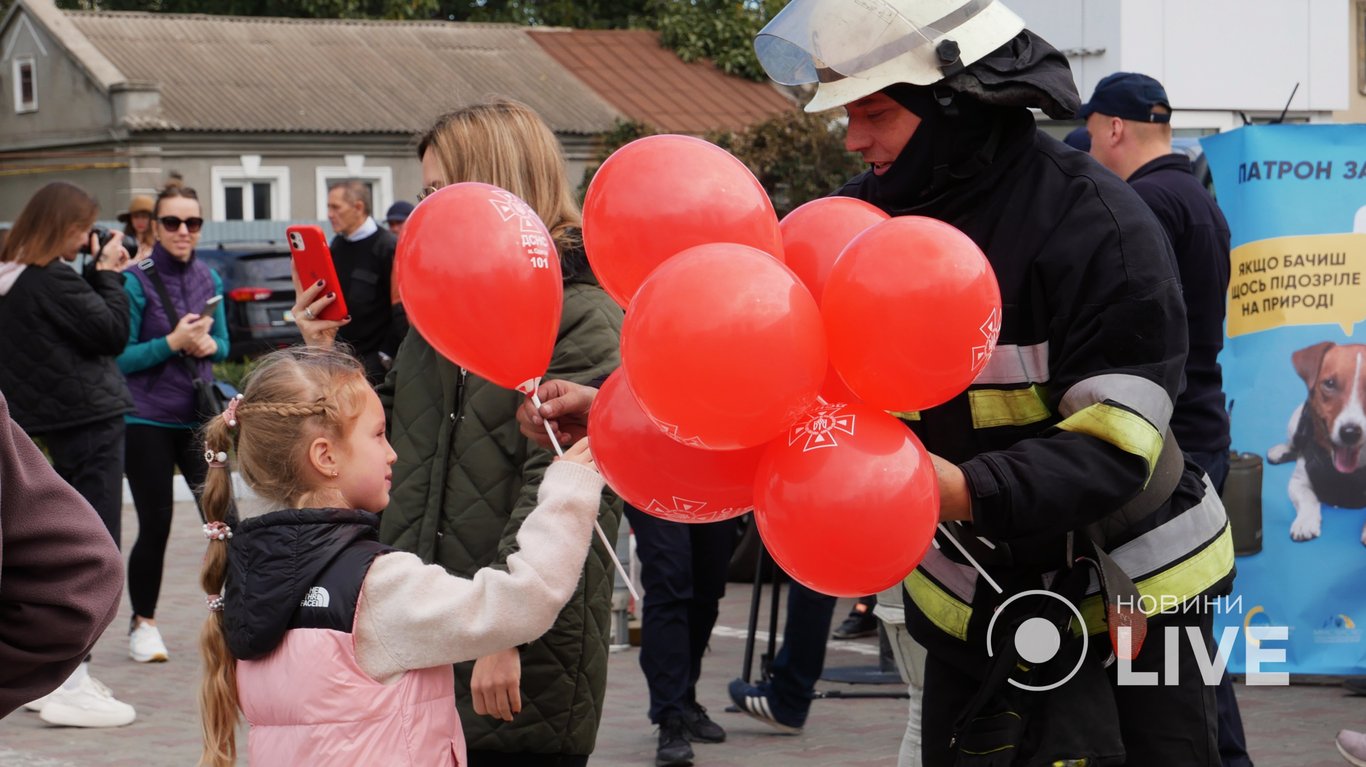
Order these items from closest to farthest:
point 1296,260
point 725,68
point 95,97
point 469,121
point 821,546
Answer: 1. point 821,546
2. point 469,121
3. point 1296,260
4. point 95,97
5. point 725,68

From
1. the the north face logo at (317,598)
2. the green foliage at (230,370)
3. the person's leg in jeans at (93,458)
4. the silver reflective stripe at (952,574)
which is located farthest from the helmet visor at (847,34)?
the green foliage at (230,370)

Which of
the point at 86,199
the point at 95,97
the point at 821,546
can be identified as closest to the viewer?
the point at 821,546

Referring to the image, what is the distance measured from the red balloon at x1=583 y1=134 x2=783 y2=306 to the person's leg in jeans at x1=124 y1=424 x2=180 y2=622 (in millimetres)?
5404

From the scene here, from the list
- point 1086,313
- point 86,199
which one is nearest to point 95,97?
point 86,199

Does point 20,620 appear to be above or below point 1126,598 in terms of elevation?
above

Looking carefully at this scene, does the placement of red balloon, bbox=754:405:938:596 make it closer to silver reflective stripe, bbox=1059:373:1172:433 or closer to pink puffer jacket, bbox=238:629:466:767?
silver reflective stripe, bbox=1059:373:1172:433

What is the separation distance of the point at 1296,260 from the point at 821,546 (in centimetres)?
494

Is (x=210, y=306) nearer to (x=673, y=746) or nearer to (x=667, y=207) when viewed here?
(x=673, y=746)

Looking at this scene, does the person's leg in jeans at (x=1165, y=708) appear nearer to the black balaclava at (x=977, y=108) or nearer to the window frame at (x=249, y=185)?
the black balaclava at (x=977, y=108)

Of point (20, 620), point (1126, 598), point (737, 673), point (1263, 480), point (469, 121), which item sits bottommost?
point (737, 673)

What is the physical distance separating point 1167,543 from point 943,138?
0.77 m

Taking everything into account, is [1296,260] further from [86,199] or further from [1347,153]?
[86,199]

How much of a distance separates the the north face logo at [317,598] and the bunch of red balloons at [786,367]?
637 mm

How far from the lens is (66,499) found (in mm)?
2086
